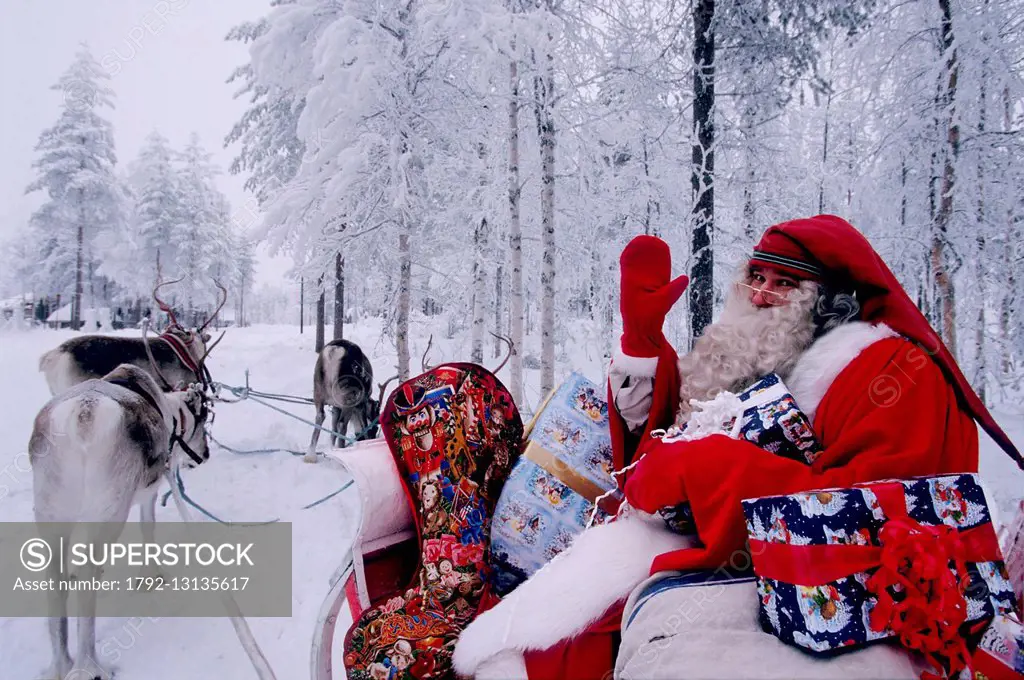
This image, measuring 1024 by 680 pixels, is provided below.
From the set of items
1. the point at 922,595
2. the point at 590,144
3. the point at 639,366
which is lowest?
the point at 922,595

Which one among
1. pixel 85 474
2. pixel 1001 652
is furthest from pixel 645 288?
pixel 85 474

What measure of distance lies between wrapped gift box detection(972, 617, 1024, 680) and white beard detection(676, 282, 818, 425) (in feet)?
2.49

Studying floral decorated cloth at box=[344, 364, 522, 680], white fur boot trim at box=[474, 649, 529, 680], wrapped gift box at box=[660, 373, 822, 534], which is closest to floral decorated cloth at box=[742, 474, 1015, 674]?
wrapped gift box at box=[660, 373, 822, 534]

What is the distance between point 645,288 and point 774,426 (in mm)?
698

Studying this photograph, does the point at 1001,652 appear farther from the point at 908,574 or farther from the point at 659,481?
the point at 659,481

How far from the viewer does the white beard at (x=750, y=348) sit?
62.8 inches

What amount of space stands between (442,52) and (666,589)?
725 centimetres

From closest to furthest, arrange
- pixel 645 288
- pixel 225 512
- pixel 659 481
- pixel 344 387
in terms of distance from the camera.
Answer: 1. pixel 659 481
2. pixel 645 288
3. pixel 225 512
4. pixel 344 387

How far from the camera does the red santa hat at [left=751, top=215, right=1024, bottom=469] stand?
4.49 ft

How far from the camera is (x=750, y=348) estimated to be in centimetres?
165

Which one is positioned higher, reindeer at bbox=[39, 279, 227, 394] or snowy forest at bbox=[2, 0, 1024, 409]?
snowy forest at bbox=[2, 0, 1024, 409]

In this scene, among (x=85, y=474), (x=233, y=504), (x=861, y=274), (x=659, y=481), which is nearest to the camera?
(x=659, y=481)

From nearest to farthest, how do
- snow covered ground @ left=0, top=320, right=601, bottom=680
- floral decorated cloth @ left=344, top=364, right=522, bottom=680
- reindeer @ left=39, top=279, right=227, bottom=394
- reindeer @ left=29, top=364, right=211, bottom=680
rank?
floral decorated cloth @ left=344, top=364, right=522, bottom=680 → reindeer @ left=29, top=364, right=211, bottom=680 → snow covered ground @ left=0, top=320, right=601, bottom=680 → reindeer @ left=39, top=279, right=227, bottom=394

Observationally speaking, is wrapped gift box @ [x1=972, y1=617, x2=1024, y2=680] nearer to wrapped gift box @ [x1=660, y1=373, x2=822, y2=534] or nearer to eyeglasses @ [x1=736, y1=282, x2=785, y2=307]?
wrapped gift box @ [x1=660, y1=373, x2=822, y2=534]
